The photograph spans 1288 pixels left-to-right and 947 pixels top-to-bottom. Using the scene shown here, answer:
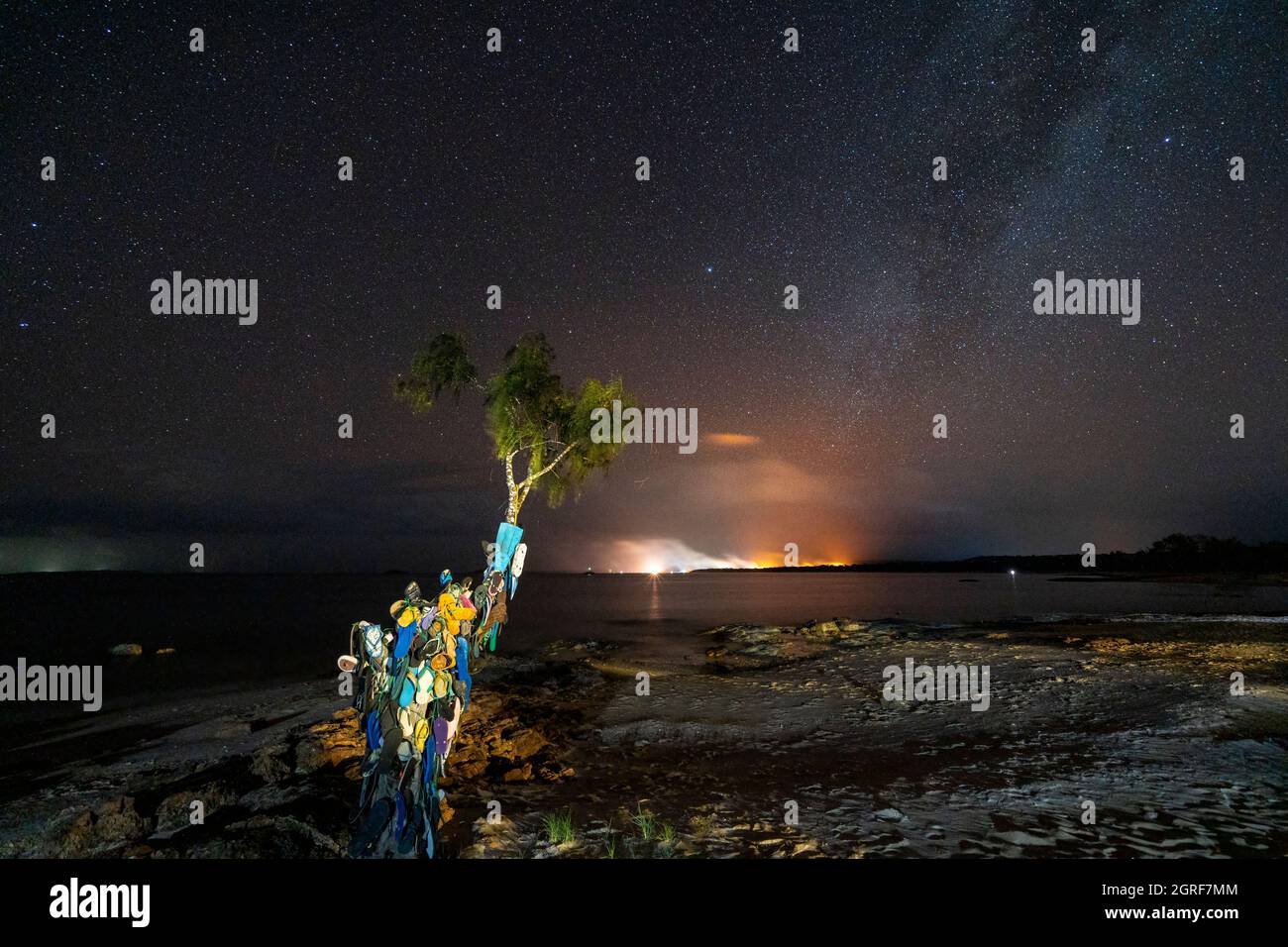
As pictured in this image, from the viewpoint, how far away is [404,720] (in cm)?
777

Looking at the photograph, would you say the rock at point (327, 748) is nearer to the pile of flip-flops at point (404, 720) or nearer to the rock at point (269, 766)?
the rock at point (269, 766)

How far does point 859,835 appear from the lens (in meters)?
9.01

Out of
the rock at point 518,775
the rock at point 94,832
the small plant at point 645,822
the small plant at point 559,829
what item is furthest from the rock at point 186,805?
the small plant at point 645,822

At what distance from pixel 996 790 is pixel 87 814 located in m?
16.1

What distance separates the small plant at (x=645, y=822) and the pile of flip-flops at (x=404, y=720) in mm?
3174

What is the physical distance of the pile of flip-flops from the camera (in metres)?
7.77

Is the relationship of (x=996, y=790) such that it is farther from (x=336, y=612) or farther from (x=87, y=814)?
(x=336, y=612)

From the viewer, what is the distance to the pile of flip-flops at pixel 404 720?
777 centimetres

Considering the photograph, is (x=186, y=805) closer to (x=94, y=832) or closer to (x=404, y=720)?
(x=94, y=832)

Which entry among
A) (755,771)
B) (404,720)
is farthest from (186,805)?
(755,771)

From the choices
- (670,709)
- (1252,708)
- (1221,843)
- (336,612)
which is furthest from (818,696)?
(336,612)

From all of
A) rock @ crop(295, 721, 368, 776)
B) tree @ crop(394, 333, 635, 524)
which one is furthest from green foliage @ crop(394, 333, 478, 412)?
rock @ crop(295, 721, 368, 776)

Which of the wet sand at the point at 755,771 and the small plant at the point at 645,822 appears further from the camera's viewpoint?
the small plant at the point at 645,822

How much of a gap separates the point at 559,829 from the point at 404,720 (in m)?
3.40
